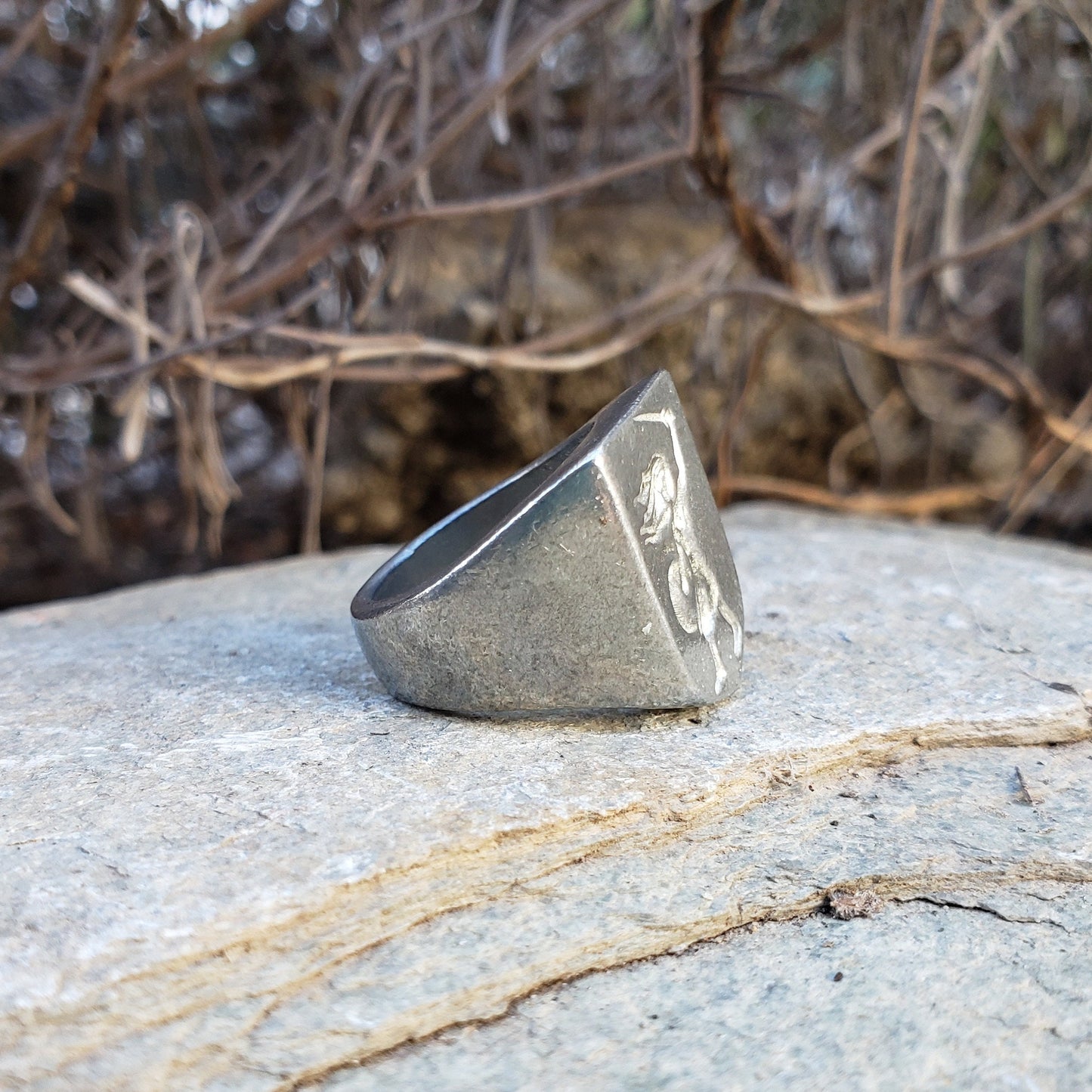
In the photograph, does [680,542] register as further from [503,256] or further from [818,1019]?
[503,256]

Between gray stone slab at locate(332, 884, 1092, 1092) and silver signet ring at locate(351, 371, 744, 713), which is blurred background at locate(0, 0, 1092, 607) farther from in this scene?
gray stone slab at locate(332, 884, 1092, 1092)

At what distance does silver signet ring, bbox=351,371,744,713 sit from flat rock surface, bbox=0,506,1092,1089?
1.7 inches

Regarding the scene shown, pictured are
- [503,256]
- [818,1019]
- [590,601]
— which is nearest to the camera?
[818,1019]

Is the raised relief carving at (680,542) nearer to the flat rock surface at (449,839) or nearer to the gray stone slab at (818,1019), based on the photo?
the flat rock surface at (449,839)

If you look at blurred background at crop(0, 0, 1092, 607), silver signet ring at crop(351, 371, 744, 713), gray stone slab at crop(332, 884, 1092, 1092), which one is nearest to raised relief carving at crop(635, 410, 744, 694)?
silver signet ring at crop(351, 371, 744, 713)

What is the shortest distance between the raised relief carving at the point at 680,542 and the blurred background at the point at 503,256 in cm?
67

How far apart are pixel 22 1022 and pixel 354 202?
128 cm

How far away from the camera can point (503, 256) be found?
2635 millimetres

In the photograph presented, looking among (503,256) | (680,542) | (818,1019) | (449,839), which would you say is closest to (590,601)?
(680,542)

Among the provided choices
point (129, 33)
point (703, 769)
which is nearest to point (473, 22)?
point (129, 33)

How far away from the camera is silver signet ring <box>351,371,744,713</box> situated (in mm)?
903

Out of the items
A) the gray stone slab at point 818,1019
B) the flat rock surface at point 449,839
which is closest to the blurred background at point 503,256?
the flat rock surface at point 449,839

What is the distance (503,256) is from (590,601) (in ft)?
6.15

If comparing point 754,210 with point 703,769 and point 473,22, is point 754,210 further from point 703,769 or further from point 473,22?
point 703,769
